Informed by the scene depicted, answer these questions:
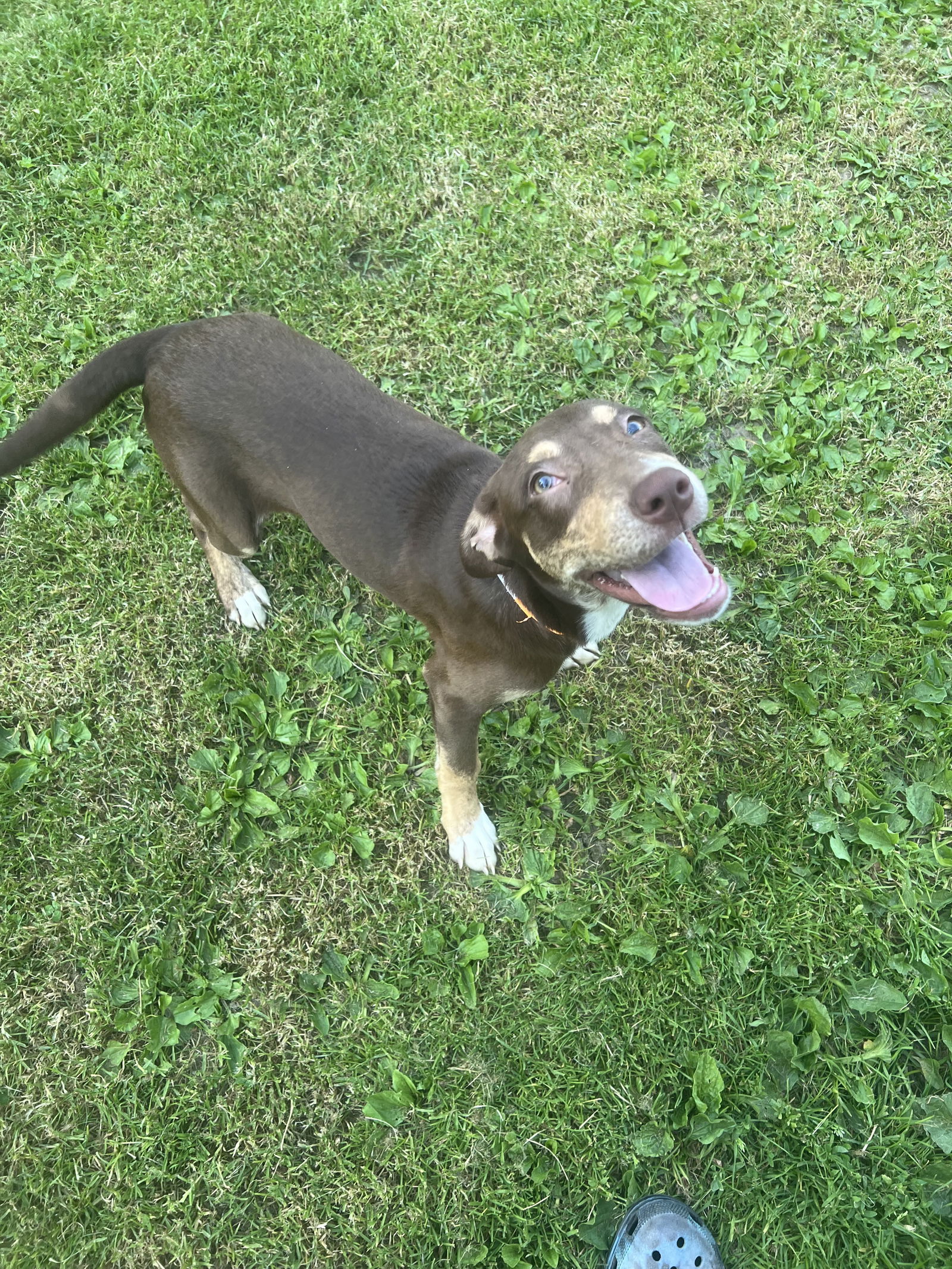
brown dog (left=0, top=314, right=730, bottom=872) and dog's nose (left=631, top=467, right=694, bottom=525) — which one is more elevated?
dog's nose (left=631, top=467, right=694, bottom=525)

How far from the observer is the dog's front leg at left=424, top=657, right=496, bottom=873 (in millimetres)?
3318

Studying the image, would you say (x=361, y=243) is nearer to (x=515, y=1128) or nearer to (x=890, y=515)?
(x=890, y=515)

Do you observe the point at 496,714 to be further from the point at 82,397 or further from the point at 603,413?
the point at 82,397

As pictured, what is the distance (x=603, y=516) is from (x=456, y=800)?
163 cm

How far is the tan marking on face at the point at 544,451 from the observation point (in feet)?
8.65

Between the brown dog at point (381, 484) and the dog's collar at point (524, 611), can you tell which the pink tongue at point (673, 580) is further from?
the dog's collar at point (524, 611)

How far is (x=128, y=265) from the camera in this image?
16.1 ft

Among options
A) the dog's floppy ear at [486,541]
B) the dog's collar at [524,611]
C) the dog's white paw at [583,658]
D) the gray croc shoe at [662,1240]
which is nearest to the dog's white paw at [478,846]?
the dog's white paw at [583,658]

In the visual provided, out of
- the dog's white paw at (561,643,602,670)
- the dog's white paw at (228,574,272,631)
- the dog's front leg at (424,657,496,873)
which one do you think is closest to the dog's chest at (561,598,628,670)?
the dog's white paw at (561,643,602,670)

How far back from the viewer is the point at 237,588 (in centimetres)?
411

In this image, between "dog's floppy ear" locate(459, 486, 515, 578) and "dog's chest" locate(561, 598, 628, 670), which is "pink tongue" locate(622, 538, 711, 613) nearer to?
"dog's chest" locate(561, 598, 628, 670)

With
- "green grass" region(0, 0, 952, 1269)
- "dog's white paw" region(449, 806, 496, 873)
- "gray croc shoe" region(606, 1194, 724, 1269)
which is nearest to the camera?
"gray croc shoe" region(606, 1194, 724, 1269)

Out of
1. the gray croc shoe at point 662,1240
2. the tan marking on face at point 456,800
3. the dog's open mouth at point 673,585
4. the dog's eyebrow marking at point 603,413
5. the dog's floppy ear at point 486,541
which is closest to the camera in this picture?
the dog's open mouth at point 673,585

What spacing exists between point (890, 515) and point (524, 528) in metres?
2.58
